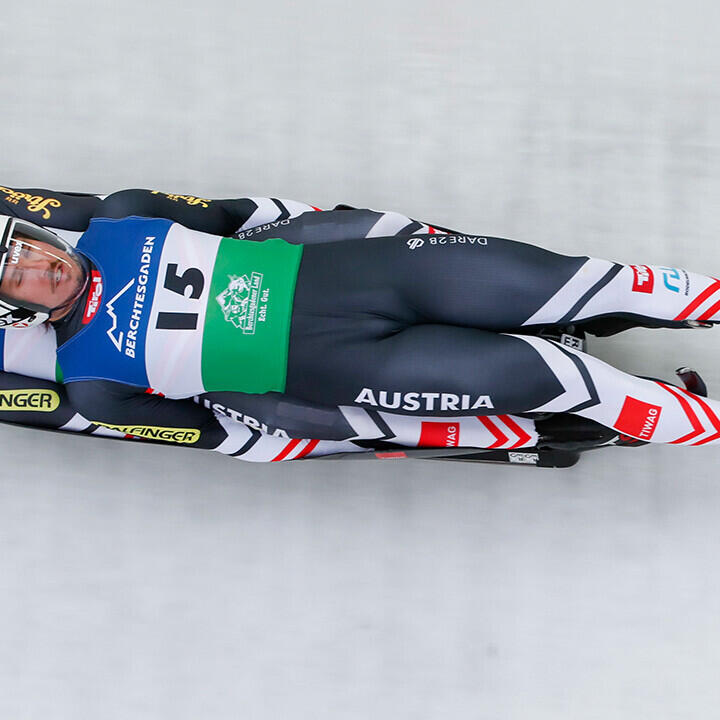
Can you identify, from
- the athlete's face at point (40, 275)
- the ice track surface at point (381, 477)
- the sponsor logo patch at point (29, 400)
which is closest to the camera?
the athlete's face at point (40, 275)

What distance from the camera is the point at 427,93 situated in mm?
2584

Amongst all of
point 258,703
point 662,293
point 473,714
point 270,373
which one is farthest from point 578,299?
point 258,703

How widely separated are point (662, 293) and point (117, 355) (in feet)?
4.34

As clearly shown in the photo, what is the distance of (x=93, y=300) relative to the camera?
1.95 m

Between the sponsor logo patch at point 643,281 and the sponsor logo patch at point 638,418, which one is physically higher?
the sponsor logo patch at point 643,281

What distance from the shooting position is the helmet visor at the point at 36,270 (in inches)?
71.9

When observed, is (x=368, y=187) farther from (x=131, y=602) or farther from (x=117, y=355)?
(x=131, y=602)

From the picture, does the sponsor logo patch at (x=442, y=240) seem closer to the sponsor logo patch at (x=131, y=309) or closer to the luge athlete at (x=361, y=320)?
the luge athlete at (x=361, y=320)

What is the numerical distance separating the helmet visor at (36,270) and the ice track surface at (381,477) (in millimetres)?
750

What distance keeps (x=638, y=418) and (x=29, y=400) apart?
61.5 inches

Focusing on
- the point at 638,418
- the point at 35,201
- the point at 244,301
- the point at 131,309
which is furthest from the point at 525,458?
the point at 35,201

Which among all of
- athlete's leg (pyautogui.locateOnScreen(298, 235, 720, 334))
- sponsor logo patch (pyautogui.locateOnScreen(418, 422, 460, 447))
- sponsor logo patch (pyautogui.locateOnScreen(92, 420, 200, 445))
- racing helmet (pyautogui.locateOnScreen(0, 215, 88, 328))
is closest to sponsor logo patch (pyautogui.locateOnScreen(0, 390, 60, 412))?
sponsor logo patch (pyautogui.locateOnScreen(92, 420, 200, 445))

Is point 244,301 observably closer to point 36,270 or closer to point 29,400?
point 36,270

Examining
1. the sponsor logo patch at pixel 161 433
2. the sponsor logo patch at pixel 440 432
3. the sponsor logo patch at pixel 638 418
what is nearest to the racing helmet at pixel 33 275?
the sponsor logo patch at pixel 161 433
